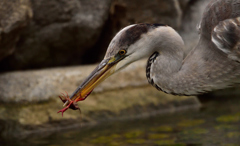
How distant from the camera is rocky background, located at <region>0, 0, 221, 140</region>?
4.46m

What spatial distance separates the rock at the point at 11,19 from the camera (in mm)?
4207

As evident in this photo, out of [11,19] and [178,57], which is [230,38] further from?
[11,19]

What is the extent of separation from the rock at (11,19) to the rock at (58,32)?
0.56 m

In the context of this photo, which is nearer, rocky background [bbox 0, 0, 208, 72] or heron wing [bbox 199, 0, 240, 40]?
heron wing [bbox 199, 0, 240, 40]

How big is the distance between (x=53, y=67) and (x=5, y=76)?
86 centimetres

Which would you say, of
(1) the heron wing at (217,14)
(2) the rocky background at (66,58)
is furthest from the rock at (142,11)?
(1) the heron wing at (217,14)

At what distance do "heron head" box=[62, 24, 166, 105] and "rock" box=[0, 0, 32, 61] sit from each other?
1688 mm

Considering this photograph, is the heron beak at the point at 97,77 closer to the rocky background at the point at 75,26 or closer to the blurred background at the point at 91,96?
the blurred background at the point at 91,96

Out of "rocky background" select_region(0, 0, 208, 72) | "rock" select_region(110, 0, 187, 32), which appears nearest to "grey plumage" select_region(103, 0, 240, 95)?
"rocky background" select_region(0, 0, 208, 72)

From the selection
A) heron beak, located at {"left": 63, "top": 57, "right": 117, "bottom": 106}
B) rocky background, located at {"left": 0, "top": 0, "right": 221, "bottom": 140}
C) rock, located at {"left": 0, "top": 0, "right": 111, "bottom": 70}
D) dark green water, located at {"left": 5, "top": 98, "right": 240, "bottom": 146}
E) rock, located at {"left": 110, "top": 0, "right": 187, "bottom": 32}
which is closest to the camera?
heron beak, located at {"left": 63, "top": 57, "right": 117, "bottom": 106}

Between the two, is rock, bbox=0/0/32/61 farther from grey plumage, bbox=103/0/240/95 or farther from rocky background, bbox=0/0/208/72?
grey plumage, bbox=103/0/240/95

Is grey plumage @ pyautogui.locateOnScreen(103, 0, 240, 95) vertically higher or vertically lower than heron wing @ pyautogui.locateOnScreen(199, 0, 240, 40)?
lower

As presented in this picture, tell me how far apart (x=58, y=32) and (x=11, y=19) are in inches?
40.3

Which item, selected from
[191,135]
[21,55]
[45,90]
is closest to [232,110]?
[191,135]
